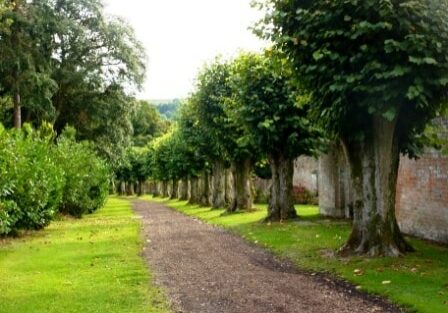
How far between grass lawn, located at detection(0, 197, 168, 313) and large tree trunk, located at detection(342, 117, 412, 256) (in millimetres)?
5520

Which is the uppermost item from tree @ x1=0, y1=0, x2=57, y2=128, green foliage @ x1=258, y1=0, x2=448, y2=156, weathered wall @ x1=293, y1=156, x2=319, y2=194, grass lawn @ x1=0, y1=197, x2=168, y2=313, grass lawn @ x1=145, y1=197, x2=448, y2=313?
tree @ x1=0, y1=0, x2=57, y2=128

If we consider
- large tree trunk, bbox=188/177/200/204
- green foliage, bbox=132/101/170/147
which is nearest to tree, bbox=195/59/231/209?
large tree trunk, bbox=188/177/200/204

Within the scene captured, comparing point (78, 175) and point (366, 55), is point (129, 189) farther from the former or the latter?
point (366, 55)

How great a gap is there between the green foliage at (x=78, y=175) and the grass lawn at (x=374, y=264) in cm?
1331

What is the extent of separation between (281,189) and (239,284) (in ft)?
50.0

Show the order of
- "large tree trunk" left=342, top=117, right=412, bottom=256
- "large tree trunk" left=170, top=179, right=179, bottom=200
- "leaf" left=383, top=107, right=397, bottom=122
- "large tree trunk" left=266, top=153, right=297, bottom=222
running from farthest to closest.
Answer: "large tree trunk" left=170, top=179, right=179, bottom=200
"large tree trunk" left=266, top=153, right=297, bottom=222
"large tree trunk" left=342, top=117, right=412, bottom=256
"leaf" left=383, top=107, right=397, bottom=122

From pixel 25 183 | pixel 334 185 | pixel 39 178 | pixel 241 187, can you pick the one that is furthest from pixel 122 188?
pixel 25 183

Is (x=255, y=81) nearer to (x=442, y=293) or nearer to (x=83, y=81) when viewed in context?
(x=442, y=293)

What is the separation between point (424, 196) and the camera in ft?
60.9

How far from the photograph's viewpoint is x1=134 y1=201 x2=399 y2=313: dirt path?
9.76m

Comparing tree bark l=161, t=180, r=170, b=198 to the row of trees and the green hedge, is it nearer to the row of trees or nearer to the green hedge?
the green hedge

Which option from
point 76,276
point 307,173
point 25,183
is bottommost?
point 76,276

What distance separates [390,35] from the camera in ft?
43.9

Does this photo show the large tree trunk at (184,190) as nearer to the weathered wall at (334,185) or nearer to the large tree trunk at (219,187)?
the large tree trunk at (219,187)
